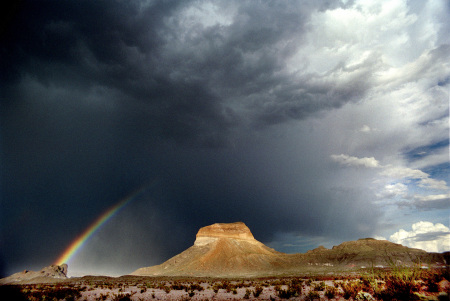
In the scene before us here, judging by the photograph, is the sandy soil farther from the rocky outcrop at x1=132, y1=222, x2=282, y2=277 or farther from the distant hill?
the rocky outcrop at x1=132, y1=222, x2=282, y2=277

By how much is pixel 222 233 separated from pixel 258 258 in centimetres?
3769

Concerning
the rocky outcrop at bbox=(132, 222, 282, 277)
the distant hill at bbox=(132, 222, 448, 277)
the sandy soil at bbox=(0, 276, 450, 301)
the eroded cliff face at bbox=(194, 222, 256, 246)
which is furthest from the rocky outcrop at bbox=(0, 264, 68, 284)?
the sandy soil at bbox=(0, 276, 450, 301)

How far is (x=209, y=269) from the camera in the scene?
119 metres

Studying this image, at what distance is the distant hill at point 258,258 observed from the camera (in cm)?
10562

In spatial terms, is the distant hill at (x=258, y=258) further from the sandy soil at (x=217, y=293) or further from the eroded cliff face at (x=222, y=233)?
the sandy soil at (x=217, y=293)

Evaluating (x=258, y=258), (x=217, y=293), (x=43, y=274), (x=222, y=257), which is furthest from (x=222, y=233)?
(x=217, y=293)

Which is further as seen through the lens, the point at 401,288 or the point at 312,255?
the point at 312,255

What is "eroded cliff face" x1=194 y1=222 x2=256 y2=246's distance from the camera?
158688 mm

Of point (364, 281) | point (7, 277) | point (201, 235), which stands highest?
point (201, 235)

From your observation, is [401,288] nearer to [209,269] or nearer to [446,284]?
[446,284]

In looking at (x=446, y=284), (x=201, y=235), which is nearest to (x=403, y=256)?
(x=201, y=235)

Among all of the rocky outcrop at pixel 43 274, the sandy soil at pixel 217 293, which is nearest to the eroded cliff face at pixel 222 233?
the rocky outcrop at pixel 43 274

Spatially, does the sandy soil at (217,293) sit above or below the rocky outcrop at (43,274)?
above

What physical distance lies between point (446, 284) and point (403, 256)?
393 ft
